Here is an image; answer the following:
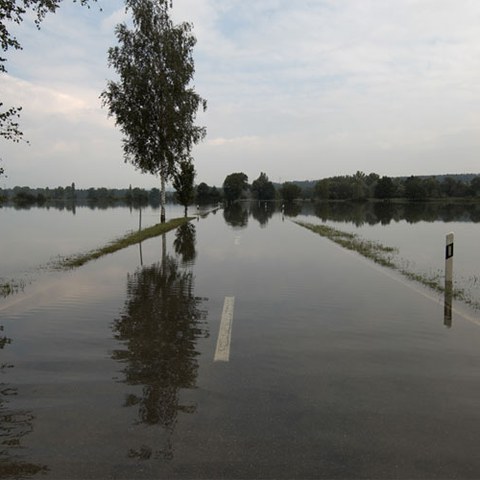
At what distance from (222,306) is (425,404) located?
4.83 m

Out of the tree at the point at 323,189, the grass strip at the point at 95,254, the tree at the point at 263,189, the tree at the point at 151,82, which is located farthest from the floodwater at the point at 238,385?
the tree at the point at 263,189

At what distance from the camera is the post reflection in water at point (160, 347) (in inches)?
170

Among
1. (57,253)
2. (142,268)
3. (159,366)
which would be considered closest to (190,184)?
(57,253)

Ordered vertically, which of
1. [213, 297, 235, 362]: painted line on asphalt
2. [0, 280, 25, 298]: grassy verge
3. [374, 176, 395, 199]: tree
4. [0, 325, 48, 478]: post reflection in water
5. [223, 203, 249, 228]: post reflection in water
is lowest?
[0, 280, 25, 298]: grassy verge

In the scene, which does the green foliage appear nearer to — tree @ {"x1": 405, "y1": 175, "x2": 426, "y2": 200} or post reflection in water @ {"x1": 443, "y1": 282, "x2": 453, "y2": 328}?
tree @ {"x1": 405, "y1": 175, "x2": 426, "y2": 200}

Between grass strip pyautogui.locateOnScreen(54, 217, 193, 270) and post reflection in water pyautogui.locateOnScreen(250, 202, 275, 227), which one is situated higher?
post reflection in water pyautogui.locateOnScreen(250, 202, 275, 227)

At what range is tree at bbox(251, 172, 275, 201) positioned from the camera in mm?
177625

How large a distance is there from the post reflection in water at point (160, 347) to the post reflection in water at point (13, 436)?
0.75 metres

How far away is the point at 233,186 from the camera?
502ft

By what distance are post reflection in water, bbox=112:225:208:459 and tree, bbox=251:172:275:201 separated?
16732 cm

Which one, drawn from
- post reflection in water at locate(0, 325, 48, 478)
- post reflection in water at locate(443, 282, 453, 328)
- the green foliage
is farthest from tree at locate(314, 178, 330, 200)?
post reflection in water at locate(0, 325, 48, 478)

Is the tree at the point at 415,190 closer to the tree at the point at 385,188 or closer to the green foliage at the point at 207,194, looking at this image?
the tree at the point at 385,188

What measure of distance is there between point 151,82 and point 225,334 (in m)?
28.0

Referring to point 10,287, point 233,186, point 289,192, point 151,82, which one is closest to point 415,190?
point 289,192
